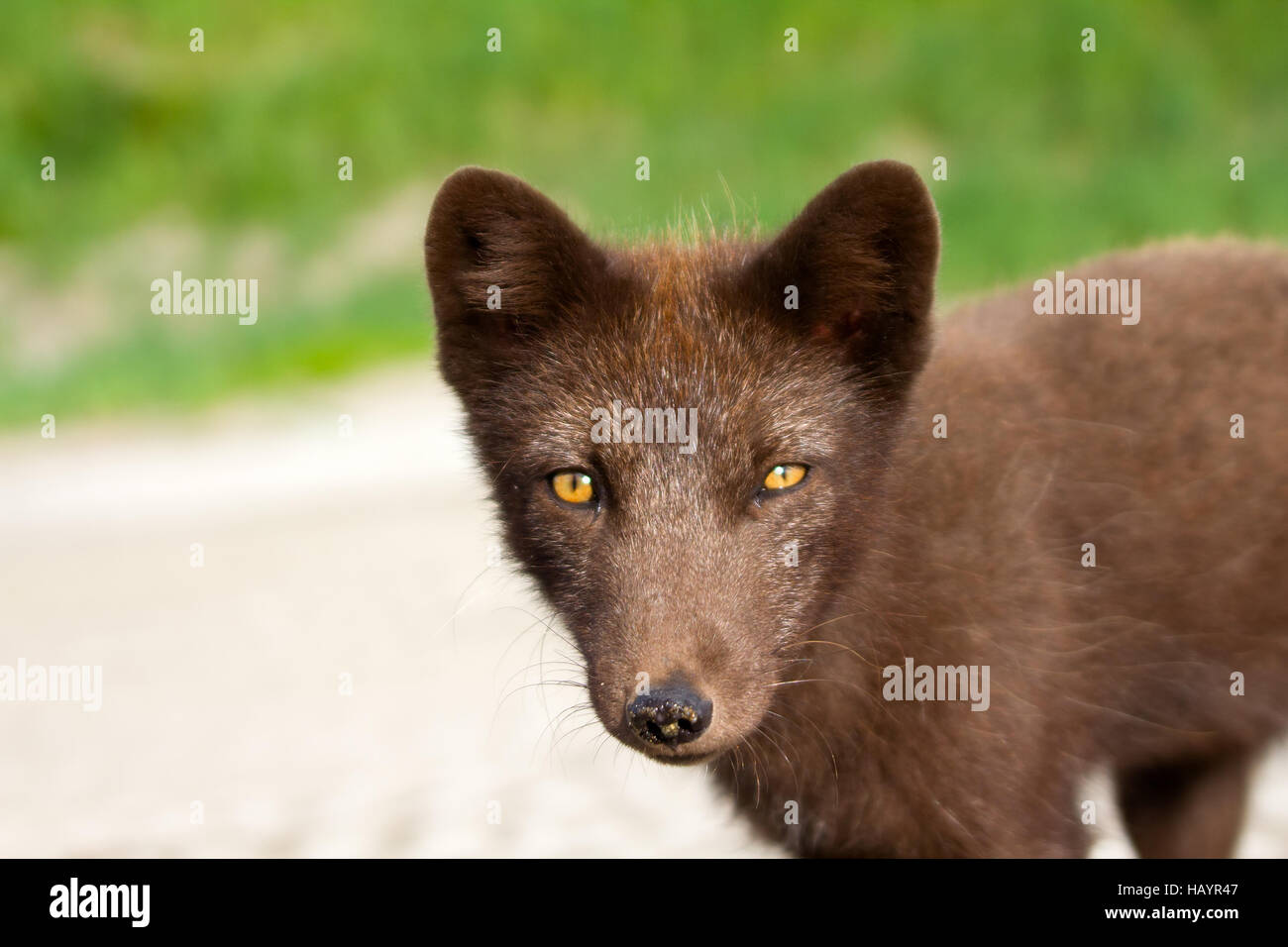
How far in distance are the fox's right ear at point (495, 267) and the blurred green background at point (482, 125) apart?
1276 cm

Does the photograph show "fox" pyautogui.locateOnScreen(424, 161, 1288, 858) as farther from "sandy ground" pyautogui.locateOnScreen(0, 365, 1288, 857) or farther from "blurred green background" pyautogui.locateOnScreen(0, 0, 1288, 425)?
"blurred green background" pyautogui.locateOnScreen(0, 0, 1288, 425)

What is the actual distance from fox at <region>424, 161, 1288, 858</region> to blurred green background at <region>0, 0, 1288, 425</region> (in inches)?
492

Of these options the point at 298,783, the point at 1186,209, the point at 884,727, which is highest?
the point at 1186,209

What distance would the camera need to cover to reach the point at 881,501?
12.8 feet

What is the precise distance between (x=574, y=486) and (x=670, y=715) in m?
0.75

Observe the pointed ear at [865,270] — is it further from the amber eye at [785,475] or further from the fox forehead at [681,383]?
the amber eye at [785,475]

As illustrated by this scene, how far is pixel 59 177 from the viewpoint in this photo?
17828 millimetres

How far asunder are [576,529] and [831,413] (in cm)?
74

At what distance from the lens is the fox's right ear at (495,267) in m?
3.70

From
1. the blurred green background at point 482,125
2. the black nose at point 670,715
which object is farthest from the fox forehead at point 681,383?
the blurred green background at point 482,125

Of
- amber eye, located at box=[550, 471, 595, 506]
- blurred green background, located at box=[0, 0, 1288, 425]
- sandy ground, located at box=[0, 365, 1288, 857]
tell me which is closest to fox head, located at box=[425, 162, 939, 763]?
amber eye, located at box=[550, 471, 595, 506]
